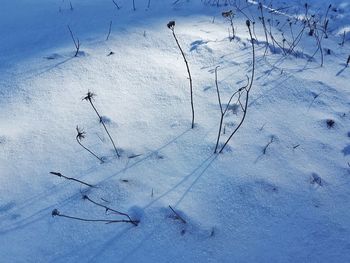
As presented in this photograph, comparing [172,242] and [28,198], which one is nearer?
[172,242]

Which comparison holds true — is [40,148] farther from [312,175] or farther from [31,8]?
[31,8]

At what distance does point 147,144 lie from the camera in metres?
2.01

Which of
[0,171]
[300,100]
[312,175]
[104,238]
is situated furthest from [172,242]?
[300,100]

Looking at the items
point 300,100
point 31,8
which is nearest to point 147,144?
point 300,100

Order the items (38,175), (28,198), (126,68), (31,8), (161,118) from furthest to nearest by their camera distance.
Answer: (31,8) < (126,68) < (161,118) < (38,175) < (28,198)

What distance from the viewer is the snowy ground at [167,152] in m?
1.55

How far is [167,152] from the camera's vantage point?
197 cm

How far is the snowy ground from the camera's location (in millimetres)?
1552

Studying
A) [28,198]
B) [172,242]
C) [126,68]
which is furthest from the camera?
[126,68]

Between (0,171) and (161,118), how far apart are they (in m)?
0.94

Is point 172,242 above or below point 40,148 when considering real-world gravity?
below

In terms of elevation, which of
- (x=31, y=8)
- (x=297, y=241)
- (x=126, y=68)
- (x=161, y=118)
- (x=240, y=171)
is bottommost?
(x=297, y=241)

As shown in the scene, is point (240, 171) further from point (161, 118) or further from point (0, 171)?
point (0, 171)

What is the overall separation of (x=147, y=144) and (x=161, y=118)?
0.26 metres
